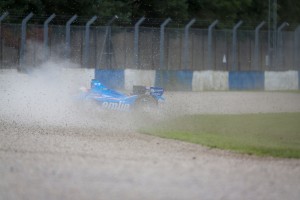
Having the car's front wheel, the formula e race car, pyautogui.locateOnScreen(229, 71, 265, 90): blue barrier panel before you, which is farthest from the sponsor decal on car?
pyautogui.locateOnScreen(229, 71, 265, 90): blue barrier panel

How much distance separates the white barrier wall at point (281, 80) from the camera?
36031mm

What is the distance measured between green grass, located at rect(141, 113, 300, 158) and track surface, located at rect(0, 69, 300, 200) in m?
0.61

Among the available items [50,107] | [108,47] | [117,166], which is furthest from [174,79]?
[117,166]

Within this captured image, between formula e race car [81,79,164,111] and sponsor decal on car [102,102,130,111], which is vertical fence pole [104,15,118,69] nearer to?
formula e race car [81,79,164,111]

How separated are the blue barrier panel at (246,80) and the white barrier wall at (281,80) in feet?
1.17

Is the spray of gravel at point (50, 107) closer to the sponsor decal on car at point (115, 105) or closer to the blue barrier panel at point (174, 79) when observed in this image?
the sponsor decal on car at point (115, 105)

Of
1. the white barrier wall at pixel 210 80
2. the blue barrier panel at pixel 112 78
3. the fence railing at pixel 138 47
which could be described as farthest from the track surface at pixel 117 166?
the white barrier wall at pixel 210 80

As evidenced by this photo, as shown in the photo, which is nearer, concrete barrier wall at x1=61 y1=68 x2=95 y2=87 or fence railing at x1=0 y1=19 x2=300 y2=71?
concrete barrier wall at x1=61 y1=68 x2=95 y2=87

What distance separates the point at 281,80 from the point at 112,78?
11.0m

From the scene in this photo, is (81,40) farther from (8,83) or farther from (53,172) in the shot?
(53,172)

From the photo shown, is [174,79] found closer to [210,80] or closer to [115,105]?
[210,80]

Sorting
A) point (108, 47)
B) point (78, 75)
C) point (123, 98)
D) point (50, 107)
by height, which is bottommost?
point (50, 107)

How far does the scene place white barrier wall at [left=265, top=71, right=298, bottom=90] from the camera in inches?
1419

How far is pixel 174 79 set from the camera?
31016mm
